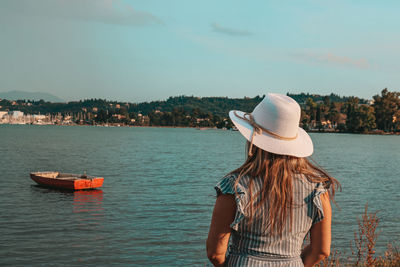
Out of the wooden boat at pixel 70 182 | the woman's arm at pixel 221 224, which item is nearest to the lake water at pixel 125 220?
the wooden boat at pixel 70 182

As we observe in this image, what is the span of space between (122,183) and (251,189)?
3676cm

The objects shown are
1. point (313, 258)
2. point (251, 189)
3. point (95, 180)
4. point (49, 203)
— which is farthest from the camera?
point (95, 180)

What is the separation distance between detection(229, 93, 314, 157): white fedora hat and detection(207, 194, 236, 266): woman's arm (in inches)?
16.8

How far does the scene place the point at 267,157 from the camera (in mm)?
2848

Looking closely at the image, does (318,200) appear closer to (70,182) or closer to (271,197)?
(271,197)

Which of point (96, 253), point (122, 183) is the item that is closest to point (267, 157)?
Answer: point (96, 253)

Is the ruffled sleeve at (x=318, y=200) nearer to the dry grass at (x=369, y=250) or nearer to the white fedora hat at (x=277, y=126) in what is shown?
the white fedora hat at (x=277, y=126)

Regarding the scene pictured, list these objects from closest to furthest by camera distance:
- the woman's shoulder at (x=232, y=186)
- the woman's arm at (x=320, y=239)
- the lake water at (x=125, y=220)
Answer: the woman's shoulder at (x=232, y=186) < the woman's arm at (x=320, y=239) < the lake water at (x=125, y=220)

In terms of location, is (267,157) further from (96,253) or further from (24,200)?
(24,200)

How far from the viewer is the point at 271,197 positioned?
284 centimetres

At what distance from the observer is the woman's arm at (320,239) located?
9.93 ft

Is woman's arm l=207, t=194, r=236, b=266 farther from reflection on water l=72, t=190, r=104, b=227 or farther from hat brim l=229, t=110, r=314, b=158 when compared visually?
reflection on water l=72, t=190, r=104, b=227

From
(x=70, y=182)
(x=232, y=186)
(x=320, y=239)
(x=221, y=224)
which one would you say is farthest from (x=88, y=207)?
(x=232, y=186)

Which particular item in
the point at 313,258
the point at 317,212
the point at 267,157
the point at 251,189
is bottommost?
the point at 313,258
